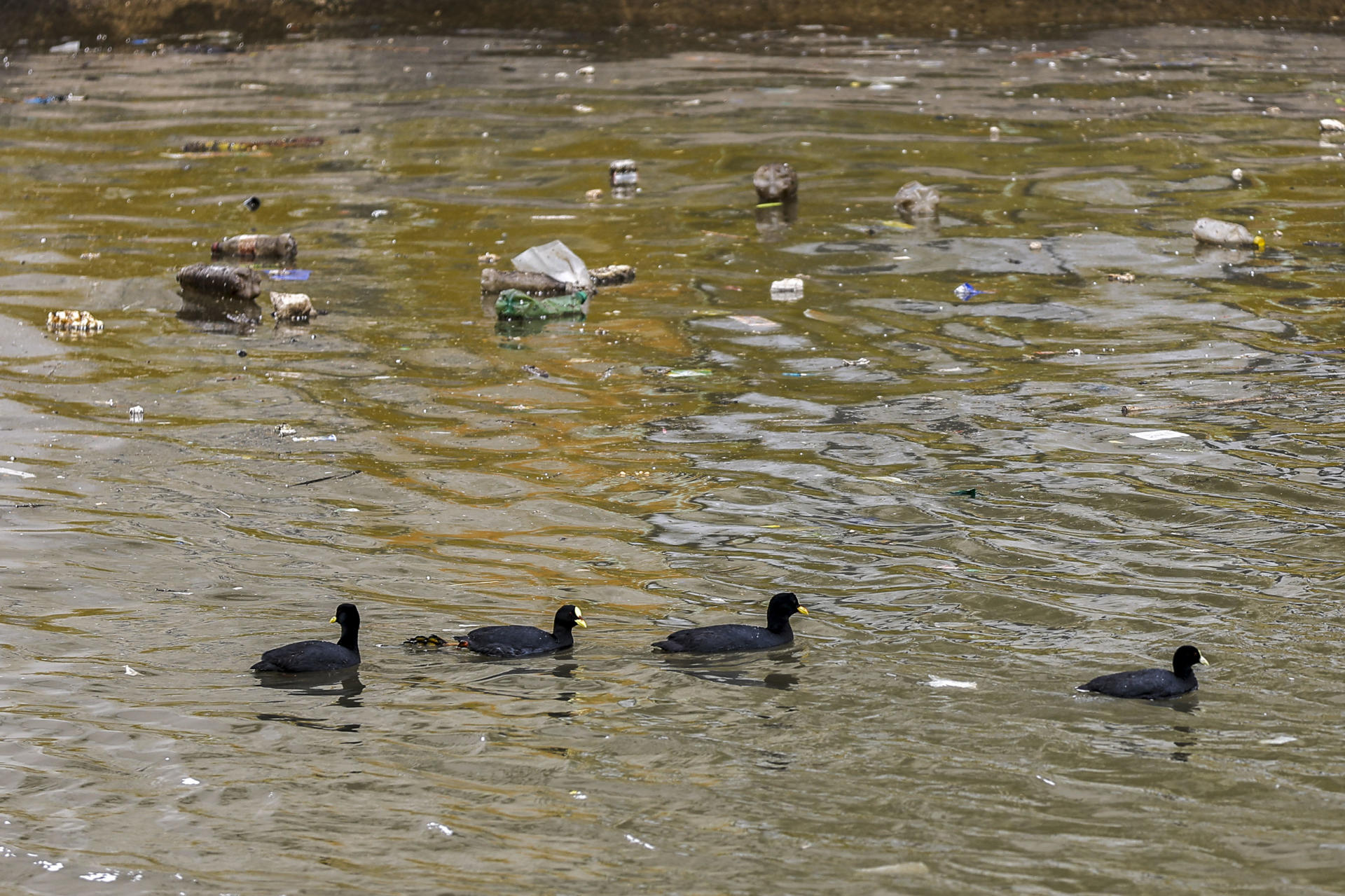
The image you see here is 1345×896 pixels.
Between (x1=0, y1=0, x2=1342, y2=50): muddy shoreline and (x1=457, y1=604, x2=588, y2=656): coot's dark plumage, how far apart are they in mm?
17478

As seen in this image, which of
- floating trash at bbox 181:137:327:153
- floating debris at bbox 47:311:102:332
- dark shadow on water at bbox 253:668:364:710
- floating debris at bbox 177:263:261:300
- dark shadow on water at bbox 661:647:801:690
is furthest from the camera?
floating trash at bbox 181:137:327:153

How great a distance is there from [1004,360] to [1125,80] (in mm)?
9811

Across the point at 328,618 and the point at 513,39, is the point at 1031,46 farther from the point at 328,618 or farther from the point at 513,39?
the point at 328,618

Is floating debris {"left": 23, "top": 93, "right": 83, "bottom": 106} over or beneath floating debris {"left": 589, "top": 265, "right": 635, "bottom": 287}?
over

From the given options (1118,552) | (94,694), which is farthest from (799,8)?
(94,694)

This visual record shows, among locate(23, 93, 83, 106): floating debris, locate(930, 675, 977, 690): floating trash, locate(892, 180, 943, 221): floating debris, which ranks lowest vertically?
locate(930, 675, 977, 690): floating trash

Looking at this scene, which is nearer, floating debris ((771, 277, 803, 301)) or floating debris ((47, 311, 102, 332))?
floating debris ((47, 311, 102, 332))

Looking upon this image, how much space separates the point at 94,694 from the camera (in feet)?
20.0

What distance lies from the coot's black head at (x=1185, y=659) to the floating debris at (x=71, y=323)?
326 inches

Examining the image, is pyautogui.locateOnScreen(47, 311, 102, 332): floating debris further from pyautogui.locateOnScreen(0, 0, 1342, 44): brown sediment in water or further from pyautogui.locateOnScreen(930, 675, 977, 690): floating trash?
pyautogui.locateOnScreen(0, 0, 1342, 44): brown sediment in water

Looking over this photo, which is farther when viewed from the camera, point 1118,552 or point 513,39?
point 513,39

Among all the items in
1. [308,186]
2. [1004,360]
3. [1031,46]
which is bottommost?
[1004,360]

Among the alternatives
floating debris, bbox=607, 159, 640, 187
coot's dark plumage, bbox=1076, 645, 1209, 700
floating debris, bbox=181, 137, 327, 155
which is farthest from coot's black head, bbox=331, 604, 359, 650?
floating debris, bbox=181, 137, 327, 155

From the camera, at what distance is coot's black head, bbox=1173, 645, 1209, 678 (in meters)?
6.01
